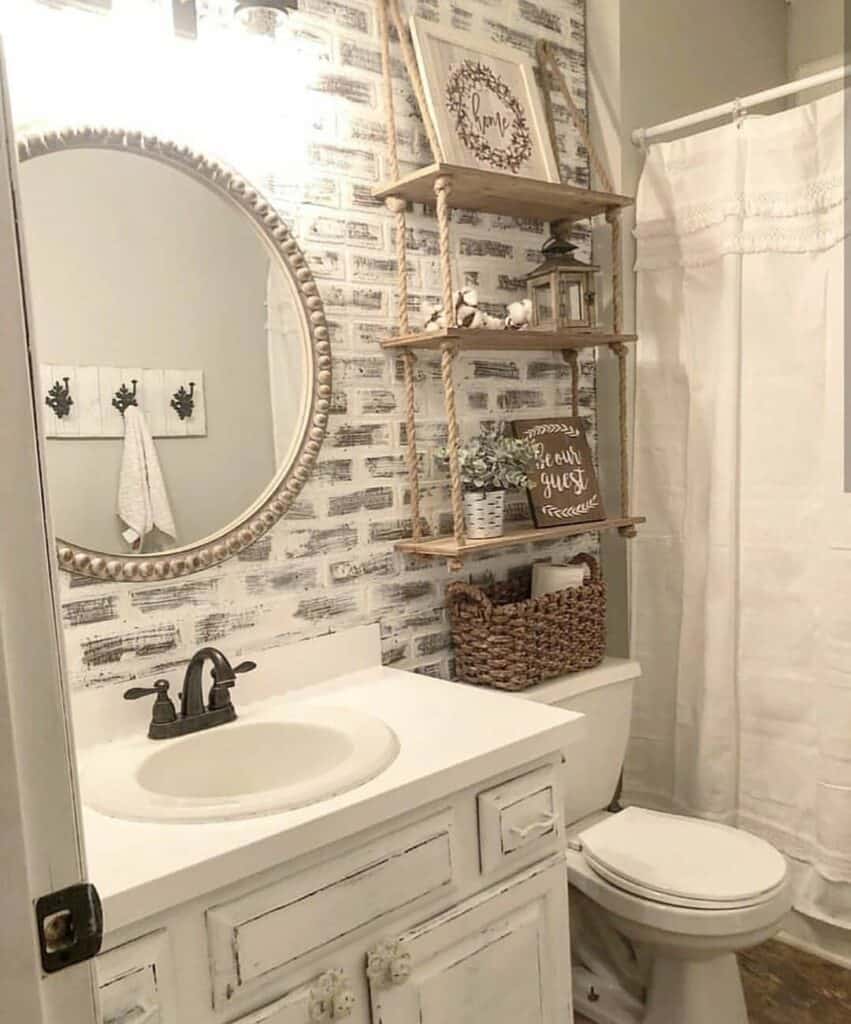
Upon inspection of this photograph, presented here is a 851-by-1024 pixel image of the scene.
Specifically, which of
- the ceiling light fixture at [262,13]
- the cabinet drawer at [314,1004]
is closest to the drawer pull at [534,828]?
the cabinet drawer at [314,1004]

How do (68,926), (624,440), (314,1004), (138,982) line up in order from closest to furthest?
(68,926) → (138,982) → (314,1004) → (624,440)

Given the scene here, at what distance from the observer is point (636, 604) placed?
2.44m

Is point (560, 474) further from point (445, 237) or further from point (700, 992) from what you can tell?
point (700, 992)

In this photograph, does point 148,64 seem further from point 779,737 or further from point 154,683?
point 779,737

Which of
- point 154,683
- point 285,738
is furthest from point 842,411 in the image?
point 154,683

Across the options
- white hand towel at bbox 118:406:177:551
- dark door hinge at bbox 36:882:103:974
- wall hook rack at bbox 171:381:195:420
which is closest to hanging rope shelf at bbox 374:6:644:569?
wall hook rack at bbox 171:381:195:420

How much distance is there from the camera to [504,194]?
6.47 ft

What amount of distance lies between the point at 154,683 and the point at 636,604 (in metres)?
1.36

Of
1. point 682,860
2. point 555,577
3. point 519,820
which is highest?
point 555,577

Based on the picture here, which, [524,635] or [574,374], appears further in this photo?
[574,374]

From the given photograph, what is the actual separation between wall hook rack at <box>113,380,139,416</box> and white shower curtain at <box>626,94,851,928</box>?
137 cm

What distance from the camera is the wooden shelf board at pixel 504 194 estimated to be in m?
1.82

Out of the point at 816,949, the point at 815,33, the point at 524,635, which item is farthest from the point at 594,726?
the point at 815,33

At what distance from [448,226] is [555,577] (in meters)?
0.85
